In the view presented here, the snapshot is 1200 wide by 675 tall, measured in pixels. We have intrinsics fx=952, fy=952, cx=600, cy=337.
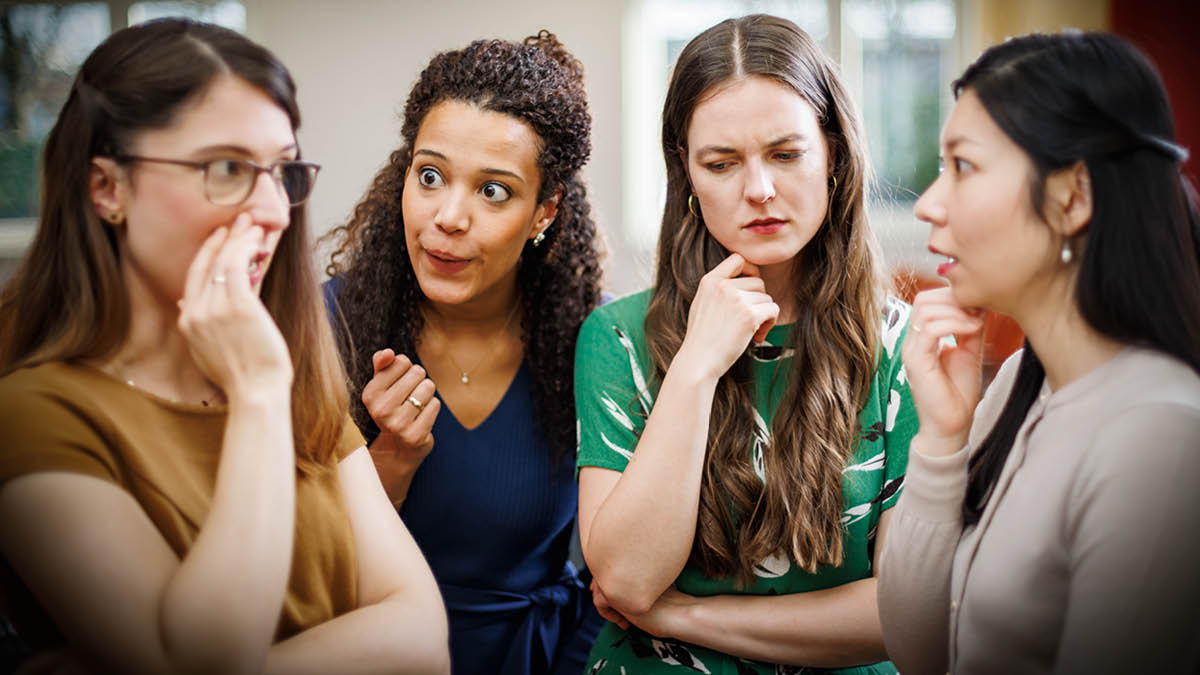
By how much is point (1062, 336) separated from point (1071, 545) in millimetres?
228

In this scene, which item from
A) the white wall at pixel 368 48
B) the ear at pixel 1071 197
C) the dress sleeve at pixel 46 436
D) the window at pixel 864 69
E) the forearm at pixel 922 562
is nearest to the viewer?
the dress sleeve at pixel 46 436

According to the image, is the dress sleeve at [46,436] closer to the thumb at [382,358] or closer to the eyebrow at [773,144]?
the thumb at [382,358]

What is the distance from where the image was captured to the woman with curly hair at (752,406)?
1.32m

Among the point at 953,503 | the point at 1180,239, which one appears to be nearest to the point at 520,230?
the point at 953,503

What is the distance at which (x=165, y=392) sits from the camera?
1032mm

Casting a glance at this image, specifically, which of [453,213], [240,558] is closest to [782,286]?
[453,213]

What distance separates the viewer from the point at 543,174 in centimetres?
169

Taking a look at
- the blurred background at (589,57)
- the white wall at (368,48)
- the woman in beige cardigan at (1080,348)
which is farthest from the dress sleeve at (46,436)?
the white wall at (368,48)

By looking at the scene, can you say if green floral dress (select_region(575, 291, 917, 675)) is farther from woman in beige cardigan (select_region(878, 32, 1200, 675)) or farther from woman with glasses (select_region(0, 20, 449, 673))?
woman with glasses (select_region(0, 20, 449, 673))

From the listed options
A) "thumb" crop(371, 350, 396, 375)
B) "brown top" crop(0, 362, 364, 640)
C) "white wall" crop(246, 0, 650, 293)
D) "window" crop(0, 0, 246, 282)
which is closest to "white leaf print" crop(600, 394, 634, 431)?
"thumb" crop(371, 350, 396, 375)

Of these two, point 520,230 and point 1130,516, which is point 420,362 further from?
point 1130,516

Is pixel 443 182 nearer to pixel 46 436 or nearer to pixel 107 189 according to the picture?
pixel 107 189

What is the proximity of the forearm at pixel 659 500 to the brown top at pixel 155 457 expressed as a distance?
1.20 ft

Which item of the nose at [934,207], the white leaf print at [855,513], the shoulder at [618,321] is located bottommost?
the white leaf print at [855,513]
